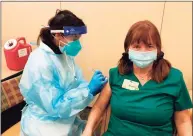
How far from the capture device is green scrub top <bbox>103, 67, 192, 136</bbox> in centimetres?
143

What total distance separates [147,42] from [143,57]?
9 cm

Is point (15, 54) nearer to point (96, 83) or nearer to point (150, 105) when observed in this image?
point (96, 83)

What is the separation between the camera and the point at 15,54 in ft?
7.76

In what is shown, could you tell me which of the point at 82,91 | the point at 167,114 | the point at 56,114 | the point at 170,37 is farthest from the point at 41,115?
the point at 170,37

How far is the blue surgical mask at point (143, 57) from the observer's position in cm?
142

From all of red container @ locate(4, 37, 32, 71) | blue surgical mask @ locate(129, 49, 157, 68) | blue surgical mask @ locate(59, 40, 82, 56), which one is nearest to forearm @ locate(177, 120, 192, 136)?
blue surgical mask @ locate(129, 49, 157, 68)

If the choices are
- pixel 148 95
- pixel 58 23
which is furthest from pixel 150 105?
pixel 58 23

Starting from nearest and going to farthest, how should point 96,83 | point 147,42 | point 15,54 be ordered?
point 147,42 → point 96,83 → point 15,54

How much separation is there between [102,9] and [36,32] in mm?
850

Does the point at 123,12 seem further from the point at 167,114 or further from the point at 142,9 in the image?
the point at 167,114

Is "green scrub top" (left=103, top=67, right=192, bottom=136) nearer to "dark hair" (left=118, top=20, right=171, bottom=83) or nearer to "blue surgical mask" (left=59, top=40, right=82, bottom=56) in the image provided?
"dark hair" (left=118, top=20, right=171, bottom=83)

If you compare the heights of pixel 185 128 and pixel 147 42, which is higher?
pixel 147 42

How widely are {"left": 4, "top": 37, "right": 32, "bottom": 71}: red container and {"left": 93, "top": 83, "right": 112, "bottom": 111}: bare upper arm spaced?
3.67 ft

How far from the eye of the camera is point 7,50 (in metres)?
2.36
